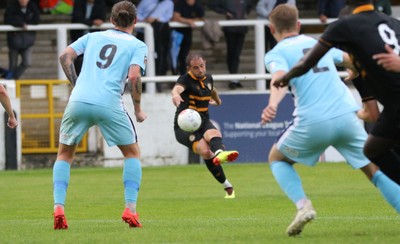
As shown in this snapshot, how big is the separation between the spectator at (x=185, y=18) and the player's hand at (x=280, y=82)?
15.5 metres

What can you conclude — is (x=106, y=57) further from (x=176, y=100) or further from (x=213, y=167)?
(x=213, y=167)

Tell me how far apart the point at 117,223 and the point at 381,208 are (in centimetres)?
358

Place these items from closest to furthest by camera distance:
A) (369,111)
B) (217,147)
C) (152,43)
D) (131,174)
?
(369,111)
(131,174)
(217,147)
(152,43)

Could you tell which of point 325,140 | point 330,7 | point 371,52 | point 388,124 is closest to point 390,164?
point 388,124

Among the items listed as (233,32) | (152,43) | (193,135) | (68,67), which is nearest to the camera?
(68,67)

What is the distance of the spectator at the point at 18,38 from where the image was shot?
24.9 meters

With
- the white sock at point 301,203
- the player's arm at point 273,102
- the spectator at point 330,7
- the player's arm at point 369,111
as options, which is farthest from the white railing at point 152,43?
the white sock at point 301,203

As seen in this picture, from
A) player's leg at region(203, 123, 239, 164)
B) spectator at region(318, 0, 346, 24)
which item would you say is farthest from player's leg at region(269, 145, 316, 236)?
spectator at region(318, 0, 346, 24)

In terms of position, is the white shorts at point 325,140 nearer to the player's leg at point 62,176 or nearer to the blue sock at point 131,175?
the blue sock at point 131,175

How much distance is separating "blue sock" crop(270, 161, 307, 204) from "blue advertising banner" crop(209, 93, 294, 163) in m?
14.1

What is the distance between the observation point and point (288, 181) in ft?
33.7

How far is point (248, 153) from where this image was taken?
969 inches

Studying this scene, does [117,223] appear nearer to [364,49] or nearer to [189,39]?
[364,49]

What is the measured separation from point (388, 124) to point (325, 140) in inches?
22.9
